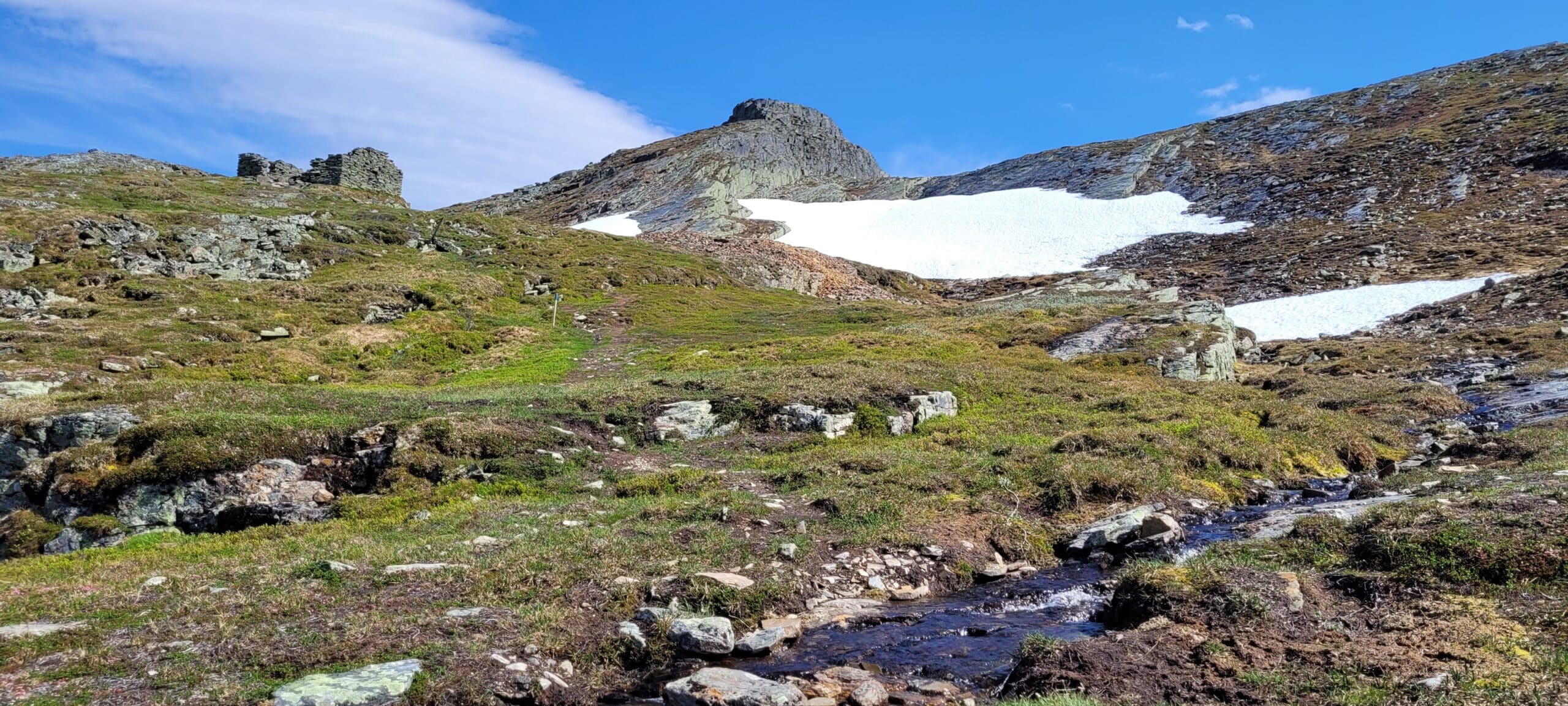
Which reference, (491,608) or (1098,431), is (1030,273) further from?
(491,608)

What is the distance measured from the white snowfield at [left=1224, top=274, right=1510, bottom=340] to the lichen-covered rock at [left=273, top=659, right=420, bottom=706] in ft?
185

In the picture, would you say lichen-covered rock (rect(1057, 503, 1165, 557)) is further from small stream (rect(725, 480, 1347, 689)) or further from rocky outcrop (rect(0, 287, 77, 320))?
rocky outcrop (rect(0, 287, 77, 320))

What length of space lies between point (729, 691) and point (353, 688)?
12.5ft

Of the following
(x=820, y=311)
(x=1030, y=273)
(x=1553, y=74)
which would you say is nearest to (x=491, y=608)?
(x=820, y=311)

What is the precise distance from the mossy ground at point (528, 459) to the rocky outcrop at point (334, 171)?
45.1 m

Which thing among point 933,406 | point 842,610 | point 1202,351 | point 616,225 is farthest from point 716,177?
point 842,610

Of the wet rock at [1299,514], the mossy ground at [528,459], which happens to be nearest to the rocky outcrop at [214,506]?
the mossy ground at [528,459]

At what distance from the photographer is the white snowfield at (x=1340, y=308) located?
50844 mm

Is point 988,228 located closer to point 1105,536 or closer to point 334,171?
point 334,171

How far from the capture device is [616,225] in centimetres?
10225

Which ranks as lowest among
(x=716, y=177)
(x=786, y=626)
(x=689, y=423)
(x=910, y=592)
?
(x=910, y=592)

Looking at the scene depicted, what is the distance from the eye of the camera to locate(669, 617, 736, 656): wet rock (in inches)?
372

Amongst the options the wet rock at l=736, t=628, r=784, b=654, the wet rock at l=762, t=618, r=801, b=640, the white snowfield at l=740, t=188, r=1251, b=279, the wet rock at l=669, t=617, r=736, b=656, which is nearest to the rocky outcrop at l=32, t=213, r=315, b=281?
the wet rock at l=669, t=617, r=736, b=656

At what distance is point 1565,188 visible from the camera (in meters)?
66.2
